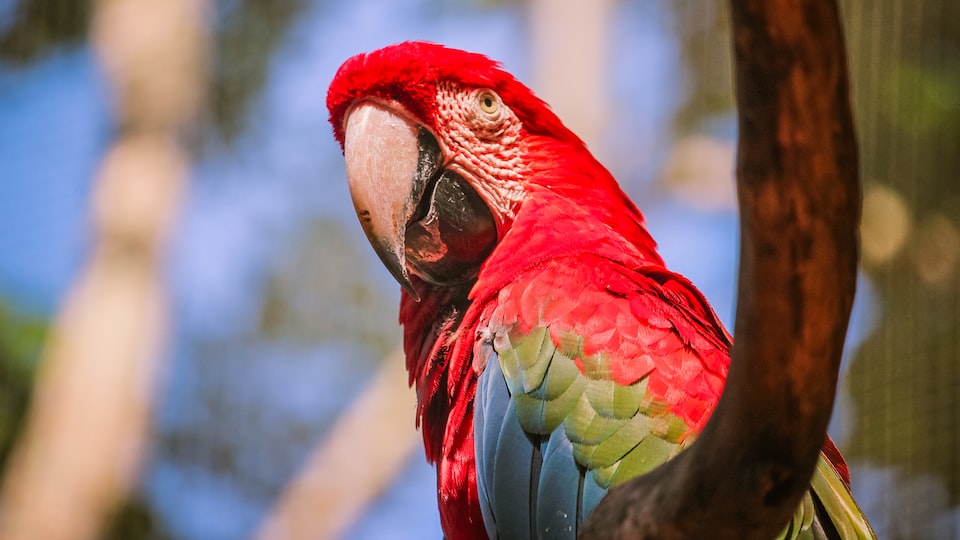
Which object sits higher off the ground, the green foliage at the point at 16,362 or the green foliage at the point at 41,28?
the green foliage at the point at 41,28

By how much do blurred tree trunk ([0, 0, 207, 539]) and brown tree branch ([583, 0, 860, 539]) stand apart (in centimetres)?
239

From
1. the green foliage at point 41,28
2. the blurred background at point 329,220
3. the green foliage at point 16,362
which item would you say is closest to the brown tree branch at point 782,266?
the blurred background at point 329,220

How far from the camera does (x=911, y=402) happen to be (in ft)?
8.03

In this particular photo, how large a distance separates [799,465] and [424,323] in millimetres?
727

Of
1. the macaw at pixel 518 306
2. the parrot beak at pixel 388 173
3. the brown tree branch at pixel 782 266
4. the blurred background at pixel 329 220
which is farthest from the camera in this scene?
the blurred background at pixel 329 220

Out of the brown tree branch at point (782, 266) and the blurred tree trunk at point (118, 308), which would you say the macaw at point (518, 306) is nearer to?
the brown tree branch at point (782, 266)

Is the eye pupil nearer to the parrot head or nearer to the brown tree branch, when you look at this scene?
the parrot head

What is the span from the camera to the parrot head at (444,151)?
123 centimetres

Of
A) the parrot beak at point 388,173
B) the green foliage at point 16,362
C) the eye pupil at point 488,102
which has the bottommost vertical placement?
the parrot beak at point 388,173

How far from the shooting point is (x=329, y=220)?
2867 mm

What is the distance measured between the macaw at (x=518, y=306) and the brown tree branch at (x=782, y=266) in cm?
33

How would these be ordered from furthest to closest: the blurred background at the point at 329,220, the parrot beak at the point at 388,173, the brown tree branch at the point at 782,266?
1. the blurred background at the point at 329,220
2. the parrot beak at the point at 388,173
3. the brown tree branch at the point at 782,266

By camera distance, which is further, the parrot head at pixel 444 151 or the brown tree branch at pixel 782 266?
the parrot head at pixel 444 151

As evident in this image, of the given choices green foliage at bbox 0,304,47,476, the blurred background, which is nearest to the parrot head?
the blurred background
